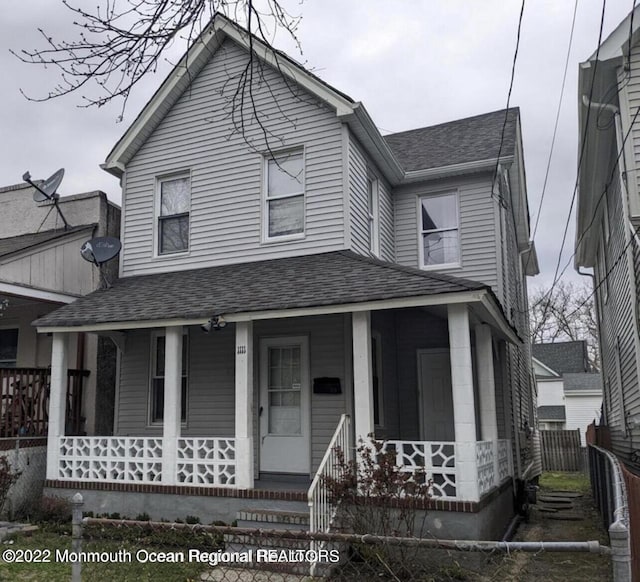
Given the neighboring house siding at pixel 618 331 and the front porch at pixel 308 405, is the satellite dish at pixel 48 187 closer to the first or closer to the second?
the front porch at pixel 308 405

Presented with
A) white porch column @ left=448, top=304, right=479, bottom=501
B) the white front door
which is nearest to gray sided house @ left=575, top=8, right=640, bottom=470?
white porch column @ left=448, top=304, right=479, bottom=501

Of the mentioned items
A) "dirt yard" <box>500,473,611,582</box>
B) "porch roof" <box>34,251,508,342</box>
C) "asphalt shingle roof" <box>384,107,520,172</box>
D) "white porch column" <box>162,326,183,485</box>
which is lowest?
"dirt yard" <box>500,473,611,582</box>

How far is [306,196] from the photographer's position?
10844mm

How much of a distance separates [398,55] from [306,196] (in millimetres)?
4164

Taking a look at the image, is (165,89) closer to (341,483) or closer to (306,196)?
(306,196)

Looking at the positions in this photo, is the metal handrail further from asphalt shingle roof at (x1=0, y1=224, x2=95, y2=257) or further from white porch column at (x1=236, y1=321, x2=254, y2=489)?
asphalt shingle roof at (x1=0, y1=224, x2=95, y2=257)

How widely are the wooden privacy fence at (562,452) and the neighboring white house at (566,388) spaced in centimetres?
981

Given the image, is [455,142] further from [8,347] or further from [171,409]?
[8,347]

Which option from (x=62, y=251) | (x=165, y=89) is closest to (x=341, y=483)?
(x=62, y=251)

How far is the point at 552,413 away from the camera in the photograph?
119ft

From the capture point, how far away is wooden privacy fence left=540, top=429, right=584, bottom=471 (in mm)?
24094

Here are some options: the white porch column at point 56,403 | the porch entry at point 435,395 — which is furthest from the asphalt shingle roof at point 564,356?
the white porch column at point 56,403

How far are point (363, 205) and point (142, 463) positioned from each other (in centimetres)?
569

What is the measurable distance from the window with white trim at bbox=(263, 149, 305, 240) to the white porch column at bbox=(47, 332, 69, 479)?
3888mm
